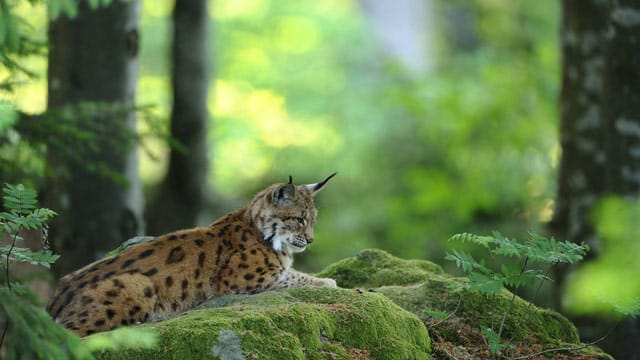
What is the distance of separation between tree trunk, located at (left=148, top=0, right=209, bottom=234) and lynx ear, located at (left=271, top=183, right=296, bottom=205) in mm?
6643

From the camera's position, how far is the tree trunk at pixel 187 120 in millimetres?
14016

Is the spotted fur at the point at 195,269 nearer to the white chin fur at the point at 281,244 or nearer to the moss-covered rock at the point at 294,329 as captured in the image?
the white chin fur at the point at 281,244

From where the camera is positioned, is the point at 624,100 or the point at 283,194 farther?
the point at 624,100

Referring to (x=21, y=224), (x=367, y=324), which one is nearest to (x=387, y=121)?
(x=367, y=324)

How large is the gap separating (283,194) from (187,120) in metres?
6.81

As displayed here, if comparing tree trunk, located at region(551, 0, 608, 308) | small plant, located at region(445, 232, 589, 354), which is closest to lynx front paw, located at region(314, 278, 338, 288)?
small plant, located at region(445, 232, 589, 354)

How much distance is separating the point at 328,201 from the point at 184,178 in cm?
510

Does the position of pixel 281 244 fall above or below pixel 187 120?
below

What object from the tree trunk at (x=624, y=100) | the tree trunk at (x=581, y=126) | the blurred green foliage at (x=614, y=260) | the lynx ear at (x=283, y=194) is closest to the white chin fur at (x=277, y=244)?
the lynx ear at (x=283, y=194)

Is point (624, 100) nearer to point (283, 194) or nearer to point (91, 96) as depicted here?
point (283, 194)

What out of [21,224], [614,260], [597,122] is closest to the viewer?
[614,260]

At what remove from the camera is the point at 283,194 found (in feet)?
24.3

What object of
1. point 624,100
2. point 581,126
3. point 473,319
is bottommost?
point 473,319

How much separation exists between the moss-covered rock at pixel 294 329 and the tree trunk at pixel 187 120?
7.69 metres
